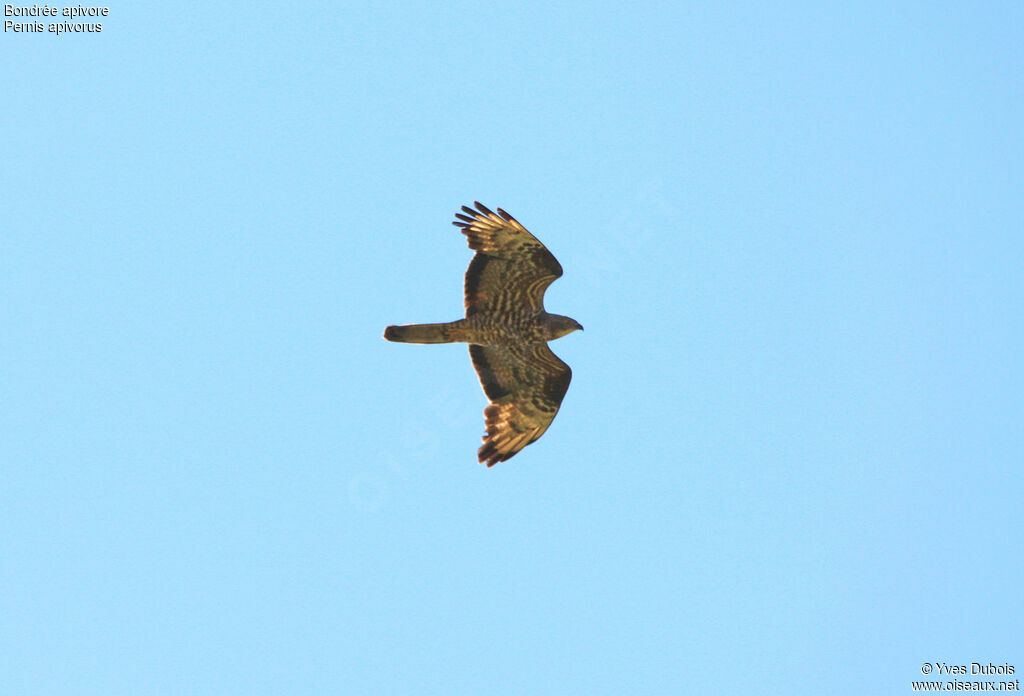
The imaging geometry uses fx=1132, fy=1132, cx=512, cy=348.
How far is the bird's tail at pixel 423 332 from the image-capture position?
18.3 metres

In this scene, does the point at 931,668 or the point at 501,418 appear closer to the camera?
the point at 501,418

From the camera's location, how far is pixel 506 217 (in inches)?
701

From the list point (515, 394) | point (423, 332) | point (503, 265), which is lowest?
point (515, 394)

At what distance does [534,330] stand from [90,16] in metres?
10.6

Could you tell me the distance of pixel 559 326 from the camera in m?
18.7

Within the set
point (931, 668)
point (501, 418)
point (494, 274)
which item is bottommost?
point (931, 668)

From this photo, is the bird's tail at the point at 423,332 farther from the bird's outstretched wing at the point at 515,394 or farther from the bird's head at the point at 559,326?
the bird's head at the point at 559,326

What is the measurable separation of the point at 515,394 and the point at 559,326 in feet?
5.02

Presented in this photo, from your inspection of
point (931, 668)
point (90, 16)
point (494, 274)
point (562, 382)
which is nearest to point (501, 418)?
point (562, 382)

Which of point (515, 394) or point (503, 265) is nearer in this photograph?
point (503, 265)

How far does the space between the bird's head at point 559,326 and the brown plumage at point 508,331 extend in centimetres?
2

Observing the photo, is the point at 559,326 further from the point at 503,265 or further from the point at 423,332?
the point at 423,332

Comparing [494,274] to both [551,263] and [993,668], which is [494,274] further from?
[993,668]

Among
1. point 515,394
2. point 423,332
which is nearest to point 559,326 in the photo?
point 515,394
